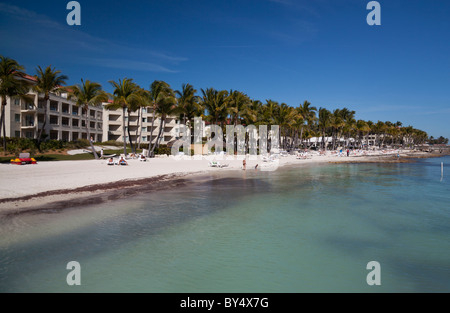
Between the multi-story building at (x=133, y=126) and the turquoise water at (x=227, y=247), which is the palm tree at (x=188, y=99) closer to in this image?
the multi-story building at (x=133, y=126)

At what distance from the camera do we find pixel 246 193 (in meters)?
18.0

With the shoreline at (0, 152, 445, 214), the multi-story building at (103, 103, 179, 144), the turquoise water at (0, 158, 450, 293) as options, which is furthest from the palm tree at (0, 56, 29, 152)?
the multi-story building at (103, 103, 179, 144)

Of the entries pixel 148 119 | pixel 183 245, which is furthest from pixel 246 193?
pixel 148 119

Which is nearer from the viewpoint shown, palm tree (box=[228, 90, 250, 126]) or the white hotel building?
the white hotel building

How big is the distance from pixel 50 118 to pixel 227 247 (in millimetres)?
52661

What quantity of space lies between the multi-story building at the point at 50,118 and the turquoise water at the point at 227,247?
29961 millimetres

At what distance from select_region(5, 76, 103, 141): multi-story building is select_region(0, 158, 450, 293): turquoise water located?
30.0 meters

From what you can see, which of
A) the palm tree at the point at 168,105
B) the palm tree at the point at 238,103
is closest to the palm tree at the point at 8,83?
the palm tree at the point at 168,105

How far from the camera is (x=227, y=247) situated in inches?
349

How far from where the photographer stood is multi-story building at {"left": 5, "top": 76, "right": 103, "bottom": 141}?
1626 inches

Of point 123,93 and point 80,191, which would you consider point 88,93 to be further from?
point 80,191

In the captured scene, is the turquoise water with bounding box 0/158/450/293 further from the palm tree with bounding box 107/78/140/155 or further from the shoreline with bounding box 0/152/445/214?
the palm tree with bounding box 107/78/140/155
